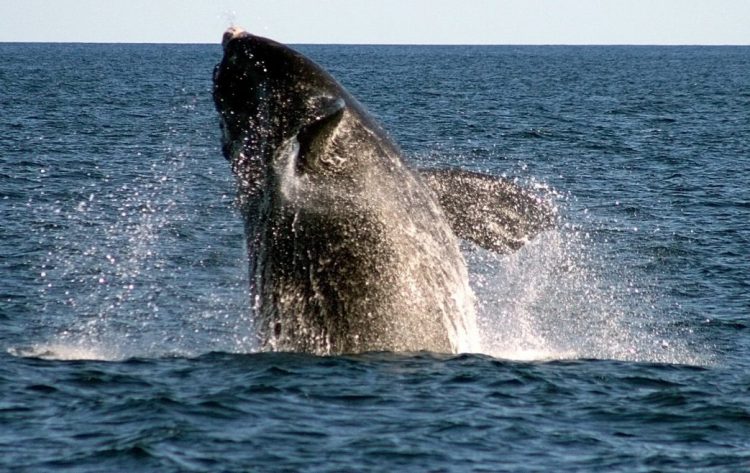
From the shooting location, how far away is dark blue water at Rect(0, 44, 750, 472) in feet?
44.7

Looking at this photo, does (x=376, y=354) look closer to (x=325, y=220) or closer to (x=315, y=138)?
(x=325, y=220)

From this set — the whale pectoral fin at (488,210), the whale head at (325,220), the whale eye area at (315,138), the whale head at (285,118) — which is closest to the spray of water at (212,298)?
the whale head at (325,220)

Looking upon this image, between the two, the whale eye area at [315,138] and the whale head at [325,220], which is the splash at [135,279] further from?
the whale eye area at [315,138]

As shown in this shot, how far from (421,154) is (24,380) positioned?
40.5 meters

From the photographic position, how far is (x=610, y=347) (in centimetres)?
2261

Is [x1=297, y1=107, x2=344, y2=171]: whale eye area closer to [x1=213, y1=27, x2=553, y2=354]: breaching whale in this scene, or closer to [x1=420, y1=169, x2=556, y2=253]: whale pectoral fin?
[x1=213, y1=27, x2=553, y2=354]: breaching whale

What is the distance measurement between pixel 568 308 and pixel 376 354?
11.9m

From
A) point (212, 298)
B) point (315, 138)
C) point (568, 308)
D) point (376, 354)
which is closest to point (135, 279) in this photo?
point (212, 298)

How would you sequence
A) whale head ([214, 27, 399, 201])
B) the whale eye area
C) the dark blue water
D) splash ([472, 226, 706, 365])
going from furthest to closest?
splash ([472, 226, 706, 365])
whale head ([214, 27, 399, 201])
the whale eye area
the dark blue water

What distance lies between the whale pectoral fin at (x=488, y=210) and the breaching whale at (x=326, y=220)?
0.92ft

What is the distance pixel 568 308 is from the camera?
2680 centimetres

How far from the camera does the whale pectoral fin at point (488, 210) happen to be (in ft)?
53.0

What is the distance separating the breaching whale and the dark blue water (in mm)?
474

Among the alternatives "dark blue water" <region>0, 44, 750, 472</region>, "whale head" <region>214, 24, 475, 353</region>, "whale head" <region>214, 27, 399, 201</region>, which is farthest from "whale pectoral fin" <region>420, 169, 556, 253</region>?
"dark blue water" <region>0, 44, 750, 472</region>
